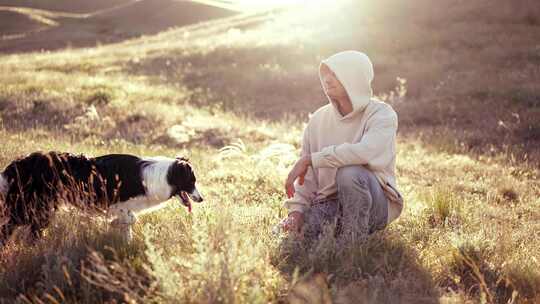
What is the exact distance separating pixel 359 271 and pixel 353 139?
4.90ft

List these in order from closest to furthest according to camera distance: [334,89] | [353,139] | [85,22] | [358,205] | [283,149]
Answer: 1. [358,205]
2. [334,89]
3. [353,139]
4. [283,149]
5. [85,22]

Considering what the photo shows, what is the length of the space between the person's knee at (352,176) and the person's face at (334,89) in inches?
28.1

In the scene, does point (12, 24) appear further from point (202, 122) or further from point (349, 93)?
point (349, 93)

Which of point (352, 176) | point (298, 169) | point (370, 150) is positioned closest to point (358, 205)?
point (352, 176)

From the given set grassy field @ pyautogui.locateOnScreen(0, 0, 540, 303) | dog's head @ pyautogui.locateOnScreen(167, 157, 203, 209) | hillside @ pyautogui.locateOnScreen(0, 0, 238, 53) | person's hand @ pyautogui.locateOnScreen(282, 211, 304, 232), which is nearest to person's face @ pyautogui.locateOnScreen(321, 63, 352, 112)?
person's hand @ pyautogui.locateOnScreen(282, 211, 304, 232)

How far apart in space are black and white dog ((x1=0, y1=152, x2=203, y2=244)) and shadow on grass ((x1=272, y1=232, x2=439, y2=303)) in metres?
1.26

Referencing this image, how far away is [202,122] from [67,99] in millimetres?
4116

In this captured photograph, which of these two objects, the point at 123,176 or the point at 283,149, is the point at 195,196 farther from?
the point at 283,149

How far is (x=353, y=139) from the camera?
529 centimetres

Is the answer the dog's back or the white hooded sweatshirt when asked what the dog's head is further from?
the white hooded sweatshirt

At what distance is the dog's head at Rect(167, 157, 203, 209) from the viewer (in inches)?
196

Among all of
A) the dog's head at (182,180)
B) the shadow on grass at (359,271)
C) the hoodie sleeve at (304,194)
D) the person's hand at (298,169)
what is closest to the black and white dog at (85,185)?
the dog's head at (182,180)

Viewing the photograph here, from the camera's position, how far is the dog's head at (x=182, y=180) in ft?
16.3

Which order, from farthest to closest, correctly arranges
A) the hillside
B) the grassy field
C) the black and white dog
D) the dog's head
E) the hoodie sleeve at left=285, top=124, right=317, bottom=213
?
the hillside
the hoodie sleeve at left=285, top=124, right=317, bottom=213
the dog's head
the black and white dog
the grassy field
